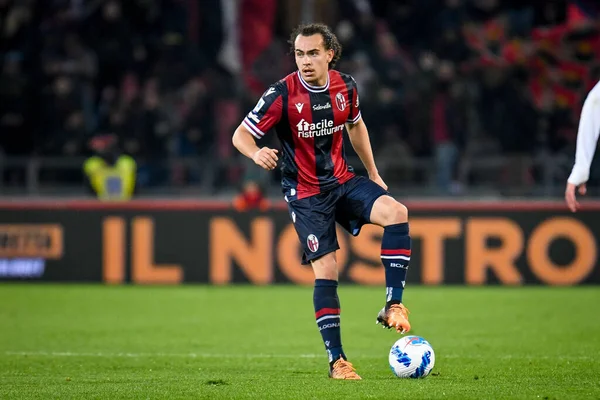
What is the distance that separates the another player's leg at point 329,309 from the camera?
291 inches


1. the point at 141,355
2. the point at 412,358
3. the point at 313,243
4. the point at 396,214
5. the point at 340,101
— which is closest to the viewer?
the point at 412,358

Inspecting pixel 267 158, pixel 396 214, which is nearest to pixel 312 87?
pixel 267 158

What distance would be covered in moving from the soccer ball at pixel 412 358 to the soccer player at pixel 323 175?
0.98ft

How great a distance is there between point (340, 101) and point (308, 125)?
0.29m

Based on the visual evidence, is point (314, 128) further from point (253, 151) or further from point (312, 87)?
point (253, 151)

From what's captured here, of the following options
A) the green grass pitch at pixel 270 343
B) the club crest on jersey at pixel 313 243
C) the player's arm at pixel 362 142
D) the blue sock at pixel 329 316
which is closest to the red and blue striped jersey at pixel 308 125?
the player's arm at pixel 362 142

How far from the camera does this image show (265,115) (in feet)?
24.3

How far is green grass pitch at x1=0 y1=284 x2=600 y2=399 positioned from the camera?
6.83 metres

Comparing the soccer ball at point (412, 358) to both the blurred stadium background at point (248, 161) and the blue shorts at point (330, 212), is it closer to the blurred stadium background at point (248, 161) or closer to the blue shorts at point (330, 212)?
the blue shorts at point (330, 212)

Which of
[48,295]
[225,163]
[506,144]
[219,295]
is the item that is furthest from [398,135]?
[48,295]

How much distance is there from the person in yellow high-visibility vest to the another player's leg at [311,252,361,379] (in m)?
10.2

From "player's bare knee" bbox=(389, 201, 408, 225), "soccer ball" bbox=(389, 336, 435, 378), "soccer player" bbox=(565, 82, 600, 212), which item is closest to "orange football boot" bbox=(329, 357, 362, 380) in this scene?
"soccer ball" bbox=(389, 336, 435, 378)

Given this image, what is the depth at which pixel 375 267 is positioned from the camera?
16734 mm

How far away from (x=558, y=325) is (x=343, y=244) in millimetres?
5622
